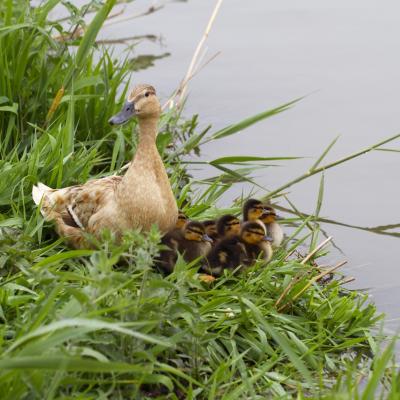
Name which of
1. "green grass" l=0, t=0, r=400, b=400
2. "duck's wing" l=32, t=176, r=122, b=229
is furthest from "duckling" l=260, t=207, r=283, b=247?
"duck's wing" l=32, t=176, r=122, b=229

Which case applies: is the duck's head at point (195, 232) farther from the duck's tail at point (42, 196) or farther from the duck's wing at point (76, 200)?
the duck's tail at point (42, 196)

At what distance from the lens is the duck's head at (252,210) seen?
220 inches

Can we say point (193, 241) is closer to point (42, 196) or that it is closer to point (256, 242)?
point (256, 242)

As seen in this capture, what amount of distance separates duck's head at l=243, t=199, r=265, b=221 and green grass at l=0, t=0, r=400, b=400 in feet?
0.85

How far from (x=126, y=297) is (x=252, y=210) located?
202cm

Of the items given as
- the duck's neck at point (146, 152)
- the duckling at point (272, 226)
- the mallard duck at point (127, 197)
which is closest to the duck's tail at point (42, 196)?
the mallard duck at point (127, 197)

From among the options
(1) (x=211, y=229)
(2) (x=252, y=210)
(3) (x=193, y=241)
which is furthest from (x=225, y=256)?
(2) (x=252, y=210)

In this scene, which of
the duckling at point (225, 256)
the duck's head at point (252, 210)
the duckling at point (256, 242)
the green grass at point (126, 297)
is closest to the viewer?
the green grass at point (126, 297)

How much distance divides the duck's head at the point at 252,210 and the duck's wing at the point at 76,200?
71cm

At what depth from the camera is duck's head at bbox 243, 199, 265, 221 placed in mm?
5596

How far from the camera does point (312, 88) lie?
315 inches

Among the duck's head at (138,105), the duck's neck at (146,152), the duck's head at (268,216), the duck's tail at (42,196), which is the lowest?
the duck's tail at (42,196)

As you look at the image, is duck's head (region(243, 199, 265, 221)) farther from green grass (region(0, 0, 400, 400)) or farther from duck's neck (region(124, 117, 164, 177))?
duck's neck (region(124, 117, 164, 177))

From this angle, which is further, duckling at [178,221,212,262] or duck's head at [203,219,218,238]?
duck's head at [203,219,218,238]
